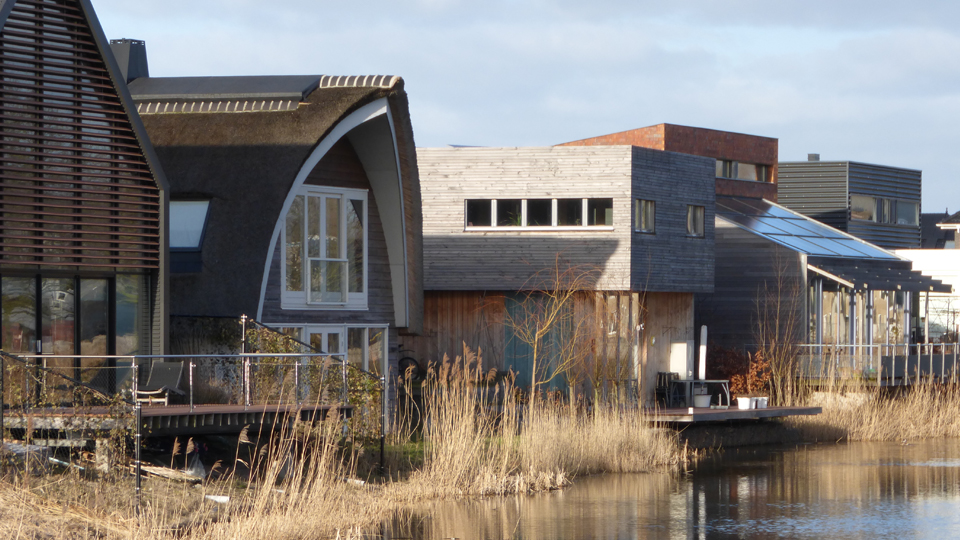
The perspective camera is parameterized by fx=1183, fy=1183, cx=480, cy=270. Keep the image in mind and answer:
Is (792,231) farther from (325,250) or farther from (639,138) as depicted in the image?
(325,250)

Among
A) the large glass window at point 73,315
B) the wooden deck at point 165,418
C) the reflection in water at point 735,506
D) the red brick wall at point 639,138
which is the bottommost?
the reflection in water at point 735,506

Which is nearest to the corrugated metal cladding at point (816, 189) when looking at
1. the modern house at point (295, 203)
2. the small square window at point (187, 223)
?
the modern house at point (295, 203)

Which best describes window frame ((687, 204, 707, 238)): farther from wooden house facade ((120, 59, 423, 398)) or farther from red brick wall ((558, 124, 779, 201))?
red brick wall ((558, 124, 779, 201))

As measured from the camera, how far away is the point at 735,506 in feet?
52.8

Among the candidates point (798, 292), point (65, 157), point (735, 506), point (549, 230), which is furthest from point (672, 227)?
point (65, 157)

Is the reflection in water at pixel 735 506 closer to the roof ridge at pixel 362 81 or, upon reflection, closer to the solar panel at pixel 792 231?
the roof ridge at pixel 362 81

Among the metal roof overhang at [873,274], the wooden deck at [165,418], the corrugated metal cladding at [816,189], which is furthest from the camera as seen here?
the corrugated metal cladding at [816,189]

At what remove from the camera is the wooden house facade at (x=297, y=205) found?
17.7m

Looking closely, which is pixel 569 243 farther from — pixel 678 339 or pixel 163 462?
pixel 163 462

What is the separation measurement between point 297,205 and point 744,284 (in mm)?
12888

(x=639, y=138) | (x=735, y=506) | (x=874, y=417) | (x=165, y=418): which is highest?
(x=639, y=138)

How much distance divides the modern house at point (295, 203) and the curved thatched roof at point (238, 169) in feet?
0.07

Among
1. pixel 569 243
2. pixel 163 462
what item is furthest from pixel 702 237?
pixel 163 462

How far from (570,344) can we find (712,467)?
10.9ft
